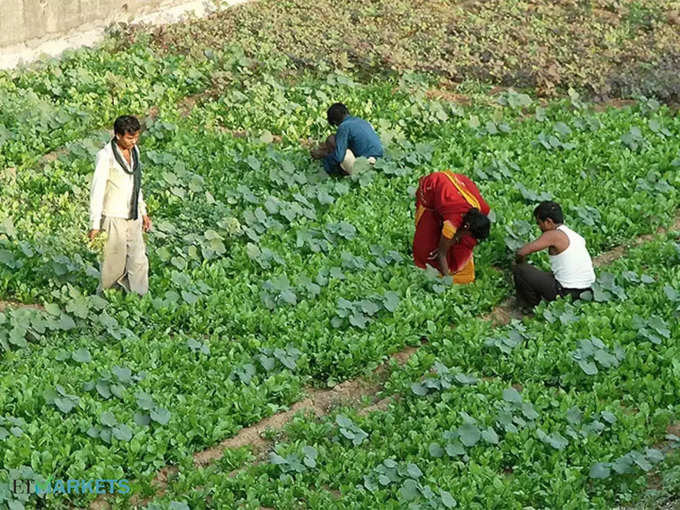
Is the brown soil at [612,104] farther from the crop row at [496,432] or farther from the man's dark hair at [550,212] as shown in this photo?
the crop row at [496,432]

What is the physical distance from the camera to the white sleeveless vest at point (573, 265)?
8844 mm

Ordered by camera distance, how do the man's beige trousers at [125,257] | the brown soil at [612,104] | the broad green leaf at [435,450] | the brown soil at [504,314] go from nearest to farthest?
the broad green leaf at [435,450] < the man's beige trousers at [125,257] < the brown soil at [504,314] < the brown soil at [612,104]

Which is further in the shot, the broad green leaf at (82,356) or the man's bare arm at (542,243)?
the man's bare arm at (542,243)

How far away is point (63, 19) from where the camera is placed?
1303 centimetres

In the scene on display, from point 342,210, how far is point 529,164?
2024mm

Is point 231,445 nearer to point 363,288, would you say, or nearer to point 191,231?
point 363,288

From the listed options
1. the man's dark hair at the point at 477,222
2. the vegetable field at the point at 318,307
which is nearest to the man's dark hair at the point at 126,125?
the vegetable field at the point at 318,307

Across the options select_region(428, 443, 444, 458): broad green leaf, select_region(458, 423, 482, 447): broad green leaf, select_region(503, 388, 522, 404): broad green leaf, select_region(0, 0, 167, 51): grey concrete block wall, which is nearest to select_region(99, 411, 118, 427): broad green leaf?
select_region(428, 443, 444, 458): broad green leaf

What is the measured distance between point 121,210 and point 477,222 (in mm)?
2725

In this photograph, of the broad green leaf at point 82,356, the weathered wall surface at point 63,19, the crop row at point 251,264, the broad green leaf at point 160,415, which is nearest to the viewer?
the broad green leaf at point 160,415

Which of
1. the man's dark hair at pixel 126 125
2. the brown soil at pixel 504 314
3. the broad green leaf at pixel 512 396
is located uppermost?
the man's dark hair at pixel 126 125

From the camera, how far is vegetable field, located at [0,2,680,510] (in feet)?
22.8

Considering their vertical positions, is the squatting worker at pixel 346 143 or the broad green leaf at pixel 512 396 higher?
the squatting worker at pixel 346 143

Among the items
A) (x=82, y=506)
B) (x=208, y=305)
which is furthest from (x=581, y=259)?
(x=82, y=506)
